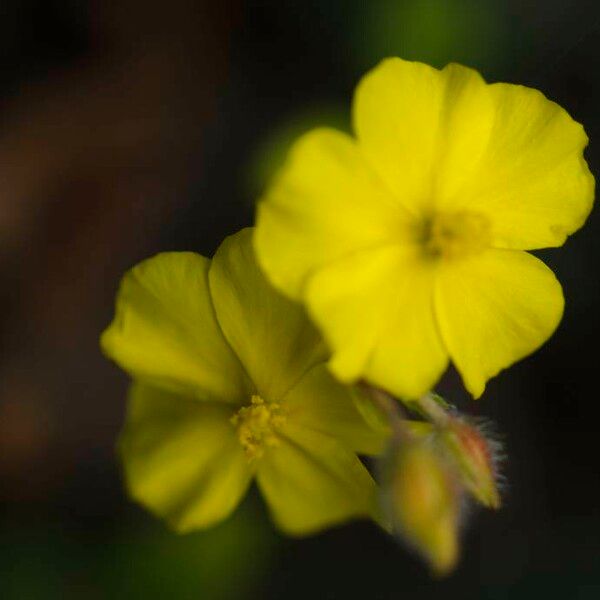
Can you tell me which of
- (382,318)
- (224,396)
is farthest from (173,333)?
(382,318)

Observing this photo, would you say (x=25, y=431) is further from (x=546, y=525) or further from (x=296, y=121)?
→ (x=546, y=525)

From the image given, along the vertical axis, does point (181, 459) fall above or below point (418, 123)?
below

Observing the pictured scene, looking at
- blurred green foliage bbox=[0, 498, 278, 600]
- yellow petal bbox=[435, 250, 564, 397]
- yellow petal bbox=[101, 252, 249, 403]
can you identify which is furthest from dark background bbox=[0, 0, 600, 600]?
yellow petal bbox=[435, 250, 564, 397]

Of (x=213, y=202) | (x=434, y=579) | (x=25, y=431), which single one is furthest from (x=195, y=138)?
(x=434, y=579)

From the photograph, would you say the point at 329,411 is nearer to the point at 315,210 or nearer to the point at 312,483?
the point at 312,483

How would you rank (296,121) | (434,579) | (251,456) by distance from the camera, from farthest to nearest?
(434,579) → (296,121) → (251,456)

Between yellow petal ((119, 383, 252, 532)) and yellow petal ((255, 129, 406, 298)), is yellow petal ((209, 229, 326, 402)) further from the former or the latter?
yellow petal ((255, 129, 406, 298))
